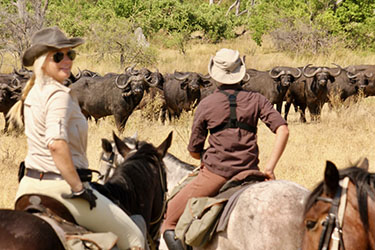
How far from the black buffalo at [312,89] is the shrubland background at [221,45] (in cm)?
54

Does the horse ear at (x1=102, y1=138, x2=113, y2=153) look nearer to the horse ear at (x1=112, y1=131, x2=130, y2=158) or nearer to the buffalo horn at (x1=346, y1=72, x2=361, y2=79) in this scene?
the horse ear at (x1=112, y1=131, x2=130, y2=158)

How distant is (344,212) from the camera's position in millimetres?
3232

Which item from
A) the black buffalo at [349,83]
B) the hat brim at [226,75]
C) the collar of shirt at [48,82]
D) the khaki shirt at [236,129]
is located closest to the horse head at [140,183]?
the khaki shirt at [236,129]

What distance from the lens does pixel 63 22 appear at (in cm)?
3647

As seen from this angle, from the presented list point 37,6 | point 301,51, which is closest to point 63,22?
point 37,6

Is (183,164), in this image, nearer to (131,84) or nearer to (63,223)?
(63,223)

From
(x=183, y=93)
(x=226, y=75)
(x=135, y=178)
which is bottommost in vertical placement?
(x=183, y=93)

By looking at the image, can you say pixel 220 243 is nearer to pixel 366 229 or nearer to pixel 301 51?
pixel 366 229

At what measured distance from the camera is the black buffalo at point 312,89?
20.8 m

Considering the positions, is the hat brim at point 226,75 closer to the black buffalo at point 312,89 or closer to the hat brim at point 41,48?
the hat brim at point 41,48

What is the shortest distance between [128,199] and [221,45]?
3881cm

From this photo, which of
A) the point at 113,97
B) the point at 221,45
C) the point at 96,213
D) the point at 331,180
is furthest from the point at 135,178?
the point at 221,45

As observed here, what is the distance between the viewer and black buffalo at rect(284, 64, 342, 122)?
2080 centimetres

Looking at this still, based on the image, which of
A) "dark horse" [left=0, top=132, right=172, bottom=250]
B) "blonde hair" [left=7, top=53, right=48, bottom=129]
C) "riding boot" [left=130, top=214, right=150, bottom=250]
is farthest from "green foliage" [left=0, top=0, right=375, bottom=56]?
"blonde hair" [left=7, top=53, right=48, bottom=129]
